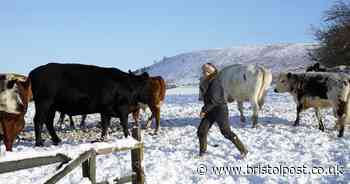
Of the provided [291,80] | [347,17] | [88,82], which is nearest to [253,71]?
[291,80]

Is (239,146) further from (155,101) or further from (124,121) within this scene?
(155,101)

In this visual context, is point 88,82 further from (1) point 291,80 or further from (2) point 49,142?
(1) point 291,80

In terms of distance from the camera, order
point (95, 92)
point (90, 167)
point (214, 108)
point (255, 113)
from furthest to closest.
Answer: point (255, 113) < point (95, 92) < point (214, 108) < point (90, 167)

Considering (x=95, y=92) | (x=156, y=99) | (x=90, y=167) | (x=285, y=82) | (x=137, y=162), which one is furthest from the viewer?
(x=285, y=82)

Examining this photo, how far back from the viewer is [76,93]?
37.3 ft

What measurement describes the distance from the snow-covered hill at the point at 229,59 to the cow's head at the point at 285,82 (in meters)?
69.3

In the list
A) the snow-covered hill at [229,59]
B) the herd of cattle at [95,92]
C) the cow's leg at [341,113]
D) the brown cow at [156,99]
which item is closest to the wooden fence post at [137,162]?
the herd of cattle at [95,92]

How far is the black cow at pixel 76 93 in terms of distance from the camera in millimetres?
11312

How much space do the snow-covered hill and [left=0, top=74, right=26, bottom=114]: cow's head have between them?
75.4 metres

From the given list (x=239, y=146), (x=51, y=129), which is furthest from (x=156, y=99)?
(x=239, y=146)

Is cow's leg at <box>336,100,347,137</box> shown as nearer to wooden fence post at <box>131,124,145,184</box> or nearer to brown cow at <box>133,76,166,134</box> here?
brown cow at <box>133,76,166,134</box>

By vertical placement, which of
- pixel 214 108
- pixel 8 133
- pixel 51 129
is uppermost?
pixel 214 108

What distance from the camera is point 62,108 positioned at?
37.8 feet

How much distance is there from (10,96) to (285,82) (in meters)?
8.82
